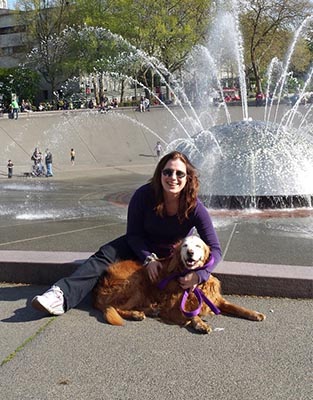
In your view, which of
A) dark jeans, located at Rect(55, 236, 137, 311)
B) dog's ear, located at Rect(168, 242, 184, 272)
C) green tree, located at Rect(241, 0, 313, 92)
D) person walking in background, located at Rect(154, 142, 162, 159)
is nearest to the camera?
dog's ear, located at Rect(168, 242, 184, 272)

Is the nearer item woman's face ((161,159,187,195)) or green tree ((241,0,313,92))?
woman's face ((161,159,187,195))

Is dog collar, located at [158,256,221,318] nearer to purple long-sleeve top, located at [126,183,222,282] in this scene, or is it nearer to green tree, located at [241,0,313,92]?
purple long-sleeve top, located at [126,183,222,282]

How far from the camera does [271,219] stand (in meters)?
8.39

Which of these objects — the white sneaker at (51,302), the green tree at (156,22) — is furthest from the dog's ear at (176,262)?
the green tree at (156,22)

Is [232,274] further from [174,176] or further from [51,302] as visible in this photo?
[51,302]

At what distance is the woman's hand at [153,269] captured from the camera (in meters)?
3.89

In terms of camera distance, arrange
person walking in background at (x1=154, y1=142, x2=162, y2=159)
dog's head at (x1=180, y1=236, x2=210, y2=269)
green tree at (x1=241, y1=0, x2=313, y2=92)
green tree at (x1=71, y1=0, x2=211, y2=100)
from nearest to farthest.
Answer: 1. dog's head at (x1=180, y1=236, x2=210, y2=269)
2. person walking in background at (x1=154, y1=142, x2=162, y2=159)
3. green tree at (x1=71, y1=0, x2=211, y2=100)
4. green tree at (x1=241, y1=0, x2=313, y2=92)

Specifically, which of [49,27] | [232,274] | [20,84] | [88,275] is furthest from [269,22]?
[88,275]

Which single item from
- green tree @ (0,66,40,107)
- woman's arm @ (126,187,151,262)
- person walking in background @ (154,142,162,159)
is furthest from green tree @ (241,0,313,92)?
woman's arm @ (126,187,151,262)

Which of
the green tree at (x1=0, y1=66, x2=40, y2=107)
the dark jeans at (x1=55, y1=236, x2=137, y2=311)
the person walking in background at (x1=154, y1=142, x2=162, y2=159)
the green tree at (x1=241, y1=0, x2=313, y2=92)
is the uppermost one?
the green tree at (x1=241, y1=0, x2=313, y2=92)

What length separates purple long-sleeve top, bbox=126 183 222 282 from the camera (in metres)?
4.10

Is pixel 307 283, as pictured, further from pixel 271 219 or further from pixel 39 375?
pixel 271 219

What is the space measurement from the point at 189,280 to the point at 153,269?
0.99ft

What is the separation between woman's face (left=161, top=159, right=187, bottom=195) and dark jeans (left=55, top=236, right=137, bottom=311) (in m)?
0.66
